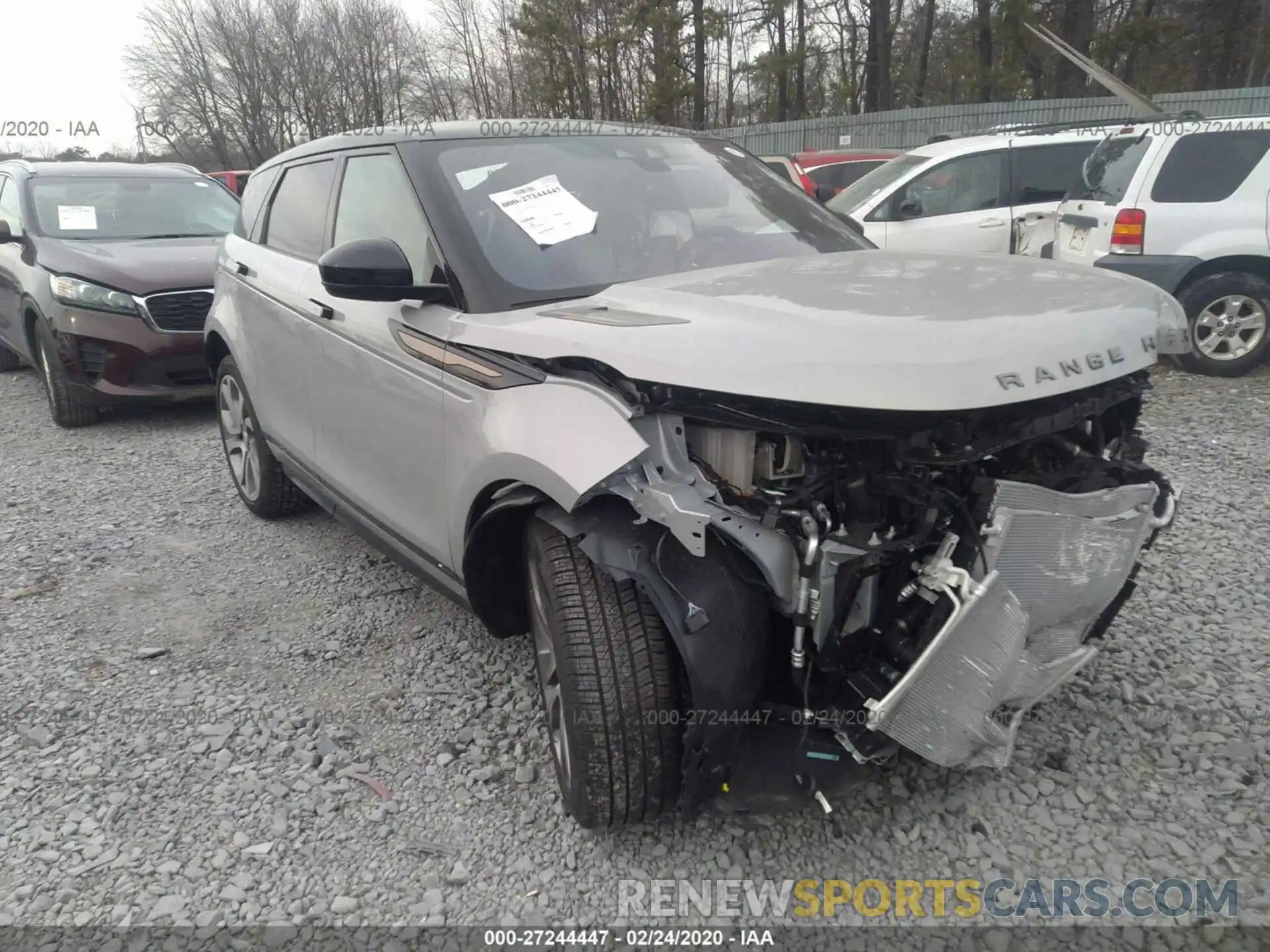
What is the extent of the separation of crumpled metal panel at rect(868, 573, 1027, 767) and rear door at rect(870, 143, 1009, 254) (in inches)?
260

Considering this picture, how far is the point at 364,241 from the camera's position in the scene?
2.46 metres

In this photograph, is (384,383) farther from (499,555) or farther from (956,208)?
(956,208)

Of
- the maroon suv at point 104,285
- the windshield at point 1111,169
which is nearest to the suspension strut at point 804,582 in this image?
the maroon suv at point 104,285

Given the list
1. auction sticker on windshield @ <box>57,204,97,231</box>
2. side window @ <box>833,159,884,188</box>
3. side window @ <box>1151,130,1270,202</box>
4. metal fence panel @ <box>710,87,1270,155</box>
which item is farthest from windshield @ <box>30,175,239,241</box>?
metal fence panel @ <box>710,87,1270,155</box>

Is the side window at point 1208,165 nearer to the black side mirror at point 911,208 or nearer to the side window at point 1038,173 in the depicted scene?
the side window at point 1038,173

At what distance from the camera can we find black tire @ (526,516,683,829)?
204 centimetres

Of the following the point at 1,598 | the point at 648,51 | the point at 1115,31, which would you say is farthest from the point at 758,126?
the point at 1,598

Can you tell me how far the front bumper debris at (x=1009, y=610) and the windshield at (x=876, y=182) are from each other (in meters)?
6.61

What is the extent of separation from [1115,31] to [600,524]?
25.5m

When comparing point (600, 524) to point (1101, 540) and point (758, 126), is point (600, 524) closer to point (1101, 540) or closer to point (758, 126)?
point (1101, 540)

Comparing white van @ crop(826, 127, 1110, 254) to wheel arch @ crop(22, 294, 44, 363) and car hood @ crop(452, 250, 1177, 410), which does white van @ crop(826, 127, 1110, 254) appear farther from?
wheel arch @ crop(22, 294, 44, 363)

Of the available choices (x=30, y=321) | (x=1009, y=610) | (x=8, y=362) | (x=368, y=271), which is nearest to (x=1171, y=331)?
(x=1009, y=610)

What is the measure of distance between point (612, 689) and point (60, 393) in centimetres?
610

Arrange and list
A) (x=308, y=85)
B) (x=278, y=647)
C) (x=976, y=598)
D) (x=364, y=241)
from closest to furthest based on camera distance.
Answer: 1. (x=976, y=598)
2. (x=364, y=241)
3. (x=278, y=647)
4. (x=308, y=85)
